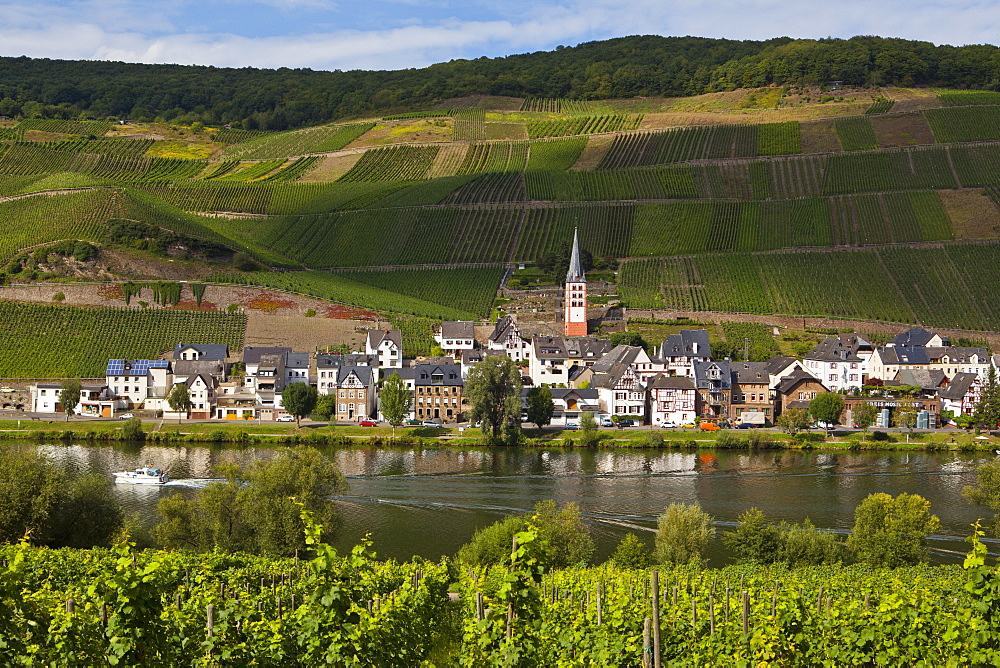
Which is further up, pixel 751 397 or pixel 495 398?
pixel 495 398

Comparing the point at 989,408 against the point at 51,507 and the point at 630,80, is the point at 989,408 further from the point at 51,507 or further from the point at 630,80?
the point at 630,80

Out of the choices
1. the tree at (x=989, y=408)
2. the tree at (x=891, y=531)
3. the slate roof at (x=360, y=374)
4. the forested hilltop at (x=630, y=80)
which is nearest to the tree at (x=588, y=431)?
the slate roof at (x=360, y=374)

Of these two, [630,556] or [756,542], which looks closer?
[630,556]

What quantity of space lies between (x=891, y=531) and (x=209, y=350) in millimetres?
52265

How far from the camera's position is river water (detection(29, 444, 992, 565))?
38.8 m

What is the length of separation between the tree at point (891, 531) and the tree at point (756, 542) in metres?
2.30

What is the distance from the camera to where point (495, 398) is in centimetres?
6028

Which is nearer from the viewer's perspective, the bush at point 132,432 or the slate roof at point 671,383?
the bush at point 132,432

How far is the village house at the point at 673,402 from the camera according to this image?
66.2m

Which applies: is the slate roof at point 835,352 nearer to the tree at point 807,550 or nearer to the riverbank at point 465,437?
the riverbank at point 465,437

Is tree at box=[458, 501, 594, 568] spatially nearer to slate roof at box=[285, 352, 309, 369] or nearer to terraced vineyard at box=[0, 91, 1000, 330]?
slate roof at box=[285, 352, 309, 369]

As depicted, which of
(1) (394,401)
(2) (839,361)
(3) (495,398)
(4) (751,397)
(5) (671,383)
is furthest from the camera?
(2) (839,361)

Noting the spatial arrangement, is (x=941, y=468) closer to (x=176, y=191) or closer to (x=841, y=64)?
(x=176, y=191)

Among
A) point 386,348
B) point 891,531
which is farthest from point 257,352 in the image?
point 891,531
